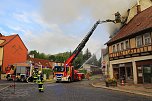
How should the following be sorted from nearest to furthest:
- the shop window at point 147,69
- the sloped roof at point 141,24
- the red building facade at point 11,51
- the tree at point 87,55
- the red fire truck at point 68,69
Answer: the shop window at point 147,69 < the sloped roof at point 141,24 < the red fire truck at point 68,69 < the red building facade at point 11,51 < the tree at point 87,55

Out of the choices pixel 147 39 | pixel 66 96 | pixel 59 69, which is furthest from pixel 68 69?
pixel 66 96

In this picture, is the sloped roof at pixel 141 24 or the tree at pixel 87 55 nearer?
the sloped roof at pixel 141 24

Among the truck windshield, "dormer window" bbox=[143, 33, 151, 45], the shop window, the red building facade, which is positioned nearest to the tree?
the red building facade

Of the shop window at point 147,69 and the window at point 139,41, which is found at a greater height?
the window at point 139,41

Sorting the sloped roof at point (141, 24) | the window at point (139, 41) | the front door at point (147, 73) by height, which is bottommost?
the front door at point (147, 73)

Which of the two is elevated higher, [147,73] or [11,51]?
[11,51]

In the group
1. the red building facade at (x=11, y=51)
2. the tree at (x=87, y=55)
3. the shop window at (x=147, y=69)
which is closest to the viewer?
the shop window at (x=147, y=69)

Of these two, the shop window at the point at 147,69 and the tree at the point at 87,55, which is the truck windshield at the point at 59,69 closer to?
the shop window at the point at 147,69

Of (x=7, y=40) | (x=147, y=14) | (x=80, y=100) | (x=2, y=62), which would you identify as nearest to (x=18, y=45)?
(x=7, y=40)

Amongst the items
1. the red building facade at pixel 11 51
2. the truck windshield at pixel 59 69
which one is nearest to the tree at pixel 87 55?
the red building facade at pixel 11 51

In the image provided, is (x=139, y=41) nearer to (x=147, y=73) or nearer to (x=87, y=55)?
(x=147, y=73)

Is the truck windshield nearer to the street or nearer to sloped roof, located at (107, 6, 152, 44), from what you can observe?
sloped roof, located at (107, 6, 152, 44)

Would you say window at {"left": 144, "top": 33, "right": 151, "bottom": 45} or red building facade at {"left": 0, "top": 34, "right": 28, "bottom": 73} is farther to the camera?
red building facade at {"left": 0, "top": 34, "right": 28, "bottom": 73}

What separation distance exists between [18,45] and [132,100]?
145 feet
